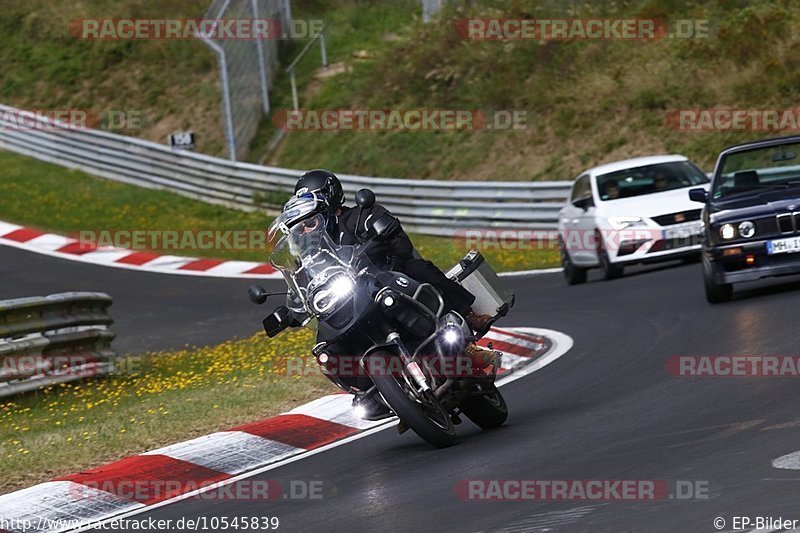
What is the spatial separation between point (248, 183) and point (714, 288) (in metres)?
16.9

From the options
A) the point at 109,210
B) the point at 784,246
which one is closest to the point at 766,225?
the point at 784,246

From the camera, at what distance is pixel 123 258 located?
78.6 ft

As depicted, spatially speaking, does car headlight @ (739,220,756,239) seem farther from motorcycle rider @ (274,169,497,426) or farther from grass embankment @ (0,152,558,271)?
grass embankment @ (0,152,558,271)

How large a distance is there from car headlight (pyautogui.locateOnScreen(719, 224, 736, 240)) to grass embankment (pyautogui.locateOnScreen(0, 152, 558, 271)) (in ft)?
33.3

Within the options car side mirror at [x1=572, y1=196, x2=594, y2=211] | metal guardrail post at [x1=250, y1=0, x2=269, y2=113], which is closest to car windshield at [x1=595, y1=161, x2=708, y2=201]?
car side mirror at [x1=572, y1=196, x2=594, y2=211]

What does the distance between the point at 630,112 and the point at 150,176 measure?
11035 millimetres

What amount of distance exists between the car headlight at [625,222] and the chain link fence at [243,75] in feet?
48.9

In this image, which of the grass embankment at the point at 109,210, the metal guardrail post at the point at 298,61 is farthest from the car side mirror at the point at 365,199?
the metal guardrail post at the point at 298,61

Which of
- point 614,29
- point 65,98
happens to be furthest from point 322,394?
point 65,98

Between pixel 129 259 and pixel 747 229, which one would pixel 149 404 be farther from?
pixel 129 259

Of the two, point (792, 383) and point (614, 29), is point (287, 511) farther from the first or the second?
point (614, 29)

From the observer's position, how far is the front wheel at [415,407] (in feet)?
26.1

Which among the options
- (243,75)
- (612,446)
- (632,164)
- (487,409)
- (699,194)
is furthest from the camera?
(243,75)

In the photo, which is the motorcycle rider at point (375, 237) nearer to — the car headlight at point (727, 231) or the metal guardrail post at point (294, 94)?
the car headlight at point (727, 231)
